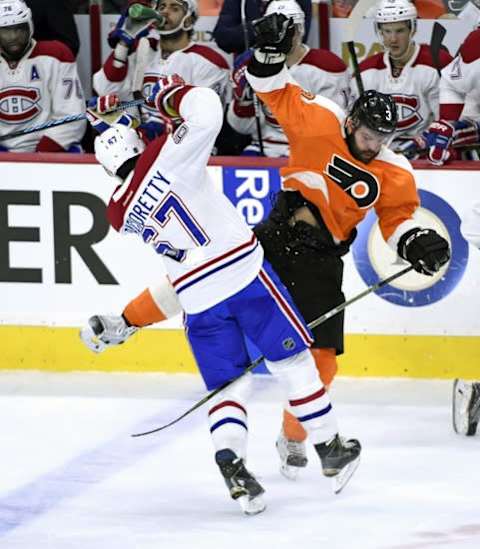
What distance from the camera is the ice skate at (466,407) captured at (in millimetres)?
4613

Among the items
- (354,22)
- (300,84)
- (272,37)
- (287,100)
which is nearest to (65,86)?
(300,84)

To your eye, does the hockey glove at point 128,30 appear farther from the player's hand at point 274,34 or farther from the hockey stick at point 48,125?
the player's hand at point 274,34

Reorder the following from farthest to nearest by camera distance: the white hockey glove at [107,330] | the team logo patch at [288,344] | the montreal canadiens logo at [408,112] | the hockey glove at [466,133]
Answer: the montreal canadiens logo at [408,112] → the hockey glove at [466,133] → the white hockey glove at [107,330] → the team logo patch at [288,344]

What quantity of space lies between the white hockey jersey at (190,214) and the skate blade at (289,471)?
2.02ft

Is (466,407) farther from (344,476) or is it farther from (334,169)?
(334,169)

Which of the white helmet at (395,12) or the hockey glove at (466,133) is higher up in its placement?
the white helmet at (395,12)

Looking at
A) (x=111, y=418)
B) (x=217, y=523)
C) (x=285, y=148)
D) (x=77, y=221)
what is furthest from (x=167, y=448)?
(x=285, y=148)

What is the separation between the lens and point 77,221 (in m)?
5.30

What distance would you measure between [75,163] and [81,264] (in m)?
0.35

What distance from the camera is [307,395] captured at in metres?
3.92

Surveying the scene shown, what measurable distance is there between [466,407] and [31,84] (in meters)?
2.20

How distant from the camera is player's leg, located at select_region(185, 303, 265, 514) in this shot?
154 inches

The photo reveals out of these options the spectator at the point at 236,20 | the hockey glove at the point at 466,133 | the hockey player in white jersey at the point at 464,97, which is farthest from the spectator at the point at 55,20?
the hockey glove at the point at 466,133

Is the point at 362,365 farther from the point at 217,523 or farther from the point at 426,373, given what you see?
the point at 217,523
